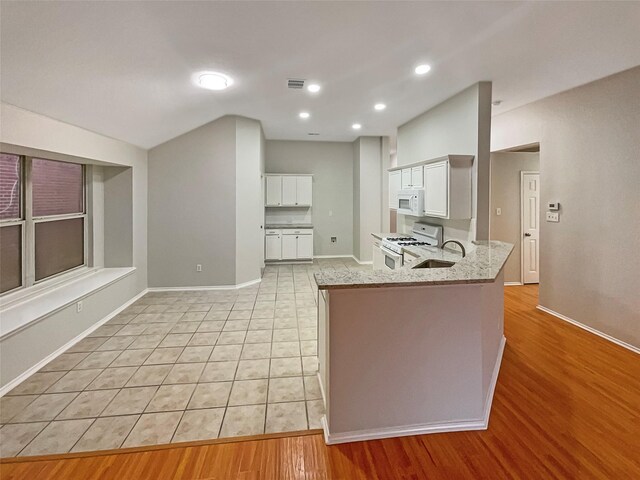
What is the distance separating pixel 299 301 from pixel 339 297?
10.0 feet

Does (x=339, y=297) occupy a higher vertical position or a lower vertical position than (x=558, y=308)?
higher

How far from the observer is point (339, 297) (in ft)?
6.26

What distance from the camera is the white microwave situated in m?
4.50

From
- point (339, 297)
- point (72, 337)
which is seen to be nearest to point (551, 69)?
point (339, 297)

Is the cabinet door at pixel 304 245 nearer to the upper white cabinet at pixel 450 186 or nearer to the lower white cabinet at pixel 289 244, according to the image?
the lower white cabinet at pixel 289 244

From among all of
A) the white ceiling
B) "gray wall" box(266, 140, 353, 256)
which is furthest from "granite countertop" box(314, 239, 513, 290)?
"gray wall" box(266, 140, 353, 256)

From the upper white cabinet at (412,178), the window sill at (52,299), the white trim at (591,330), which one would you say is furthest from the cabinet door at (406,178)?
the window sill at (52,299)

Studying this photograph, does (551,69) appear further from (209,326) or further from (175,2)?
(209,326)

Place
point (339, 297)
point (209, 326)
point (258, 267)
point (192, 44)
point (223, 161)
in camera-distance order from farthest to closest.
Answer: point (258, 267)
point (223, 161)
point (209, 326)
point (192, 44)
point (339, 297)

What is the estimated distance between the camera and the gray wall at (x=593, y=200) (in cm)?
327

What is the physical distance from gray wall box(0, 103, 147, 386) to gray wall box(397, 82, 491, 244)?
13.9 ft

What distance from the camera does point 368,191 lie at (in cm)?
751

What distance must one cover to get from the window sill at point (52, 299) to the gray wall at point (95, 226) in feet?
0.20

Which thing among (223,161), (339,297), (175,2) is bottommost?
(339,297)
